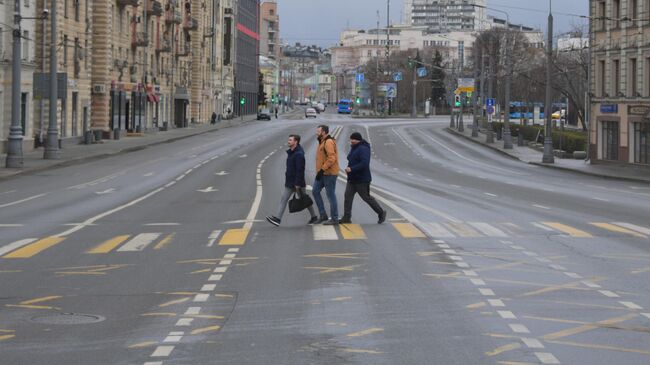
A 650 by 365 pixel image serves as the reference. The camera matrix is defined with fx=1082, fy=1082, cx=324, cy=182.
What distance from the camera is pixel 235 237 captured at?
719 inches

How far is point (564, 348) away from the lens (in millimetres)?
9109

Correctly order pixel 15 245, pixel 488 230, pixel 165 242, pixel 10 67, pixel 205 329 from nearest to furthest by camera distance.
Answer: pixel 205 329 → pixel 15 245 → pixel 165 242 → pixel 488 230 → pixel 10 67

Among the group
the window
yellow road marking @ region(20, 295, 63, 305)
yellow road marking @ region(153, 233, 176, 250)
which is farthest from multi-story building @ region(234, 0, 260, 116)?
yellow road marking @ region(20, 295, 63, 305)

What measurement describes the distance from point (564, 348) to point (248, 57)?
161856 millimetres

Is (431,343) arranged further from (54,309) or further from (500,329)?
(54,309)

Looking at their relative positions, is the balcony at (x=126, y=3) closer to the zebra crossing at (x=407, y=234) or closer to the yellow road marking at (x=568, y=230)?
the zebra crossing at (x=407, y=234)

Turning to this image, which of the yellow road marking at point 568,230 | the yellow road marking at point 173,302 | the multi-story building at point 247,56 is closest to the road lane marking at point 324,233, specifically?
the yellow road marking at point 568,230

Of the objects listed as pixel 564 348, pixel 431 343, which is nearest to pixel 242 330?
pixel 431 343

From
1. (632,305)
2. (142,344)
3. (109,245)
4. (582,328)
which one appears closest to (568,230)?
(109,245)

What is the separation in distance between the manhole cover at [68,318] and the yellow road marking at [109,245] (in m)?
5.52

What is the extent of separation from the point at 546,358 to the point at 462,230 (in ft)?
35.5

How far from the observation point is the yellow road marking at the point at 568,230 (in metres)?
18.9

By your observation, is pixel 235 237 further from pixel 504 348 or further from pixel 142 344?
pixel 504 348

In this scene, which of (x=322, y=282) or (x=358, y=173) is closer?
(x=322, y=282)
